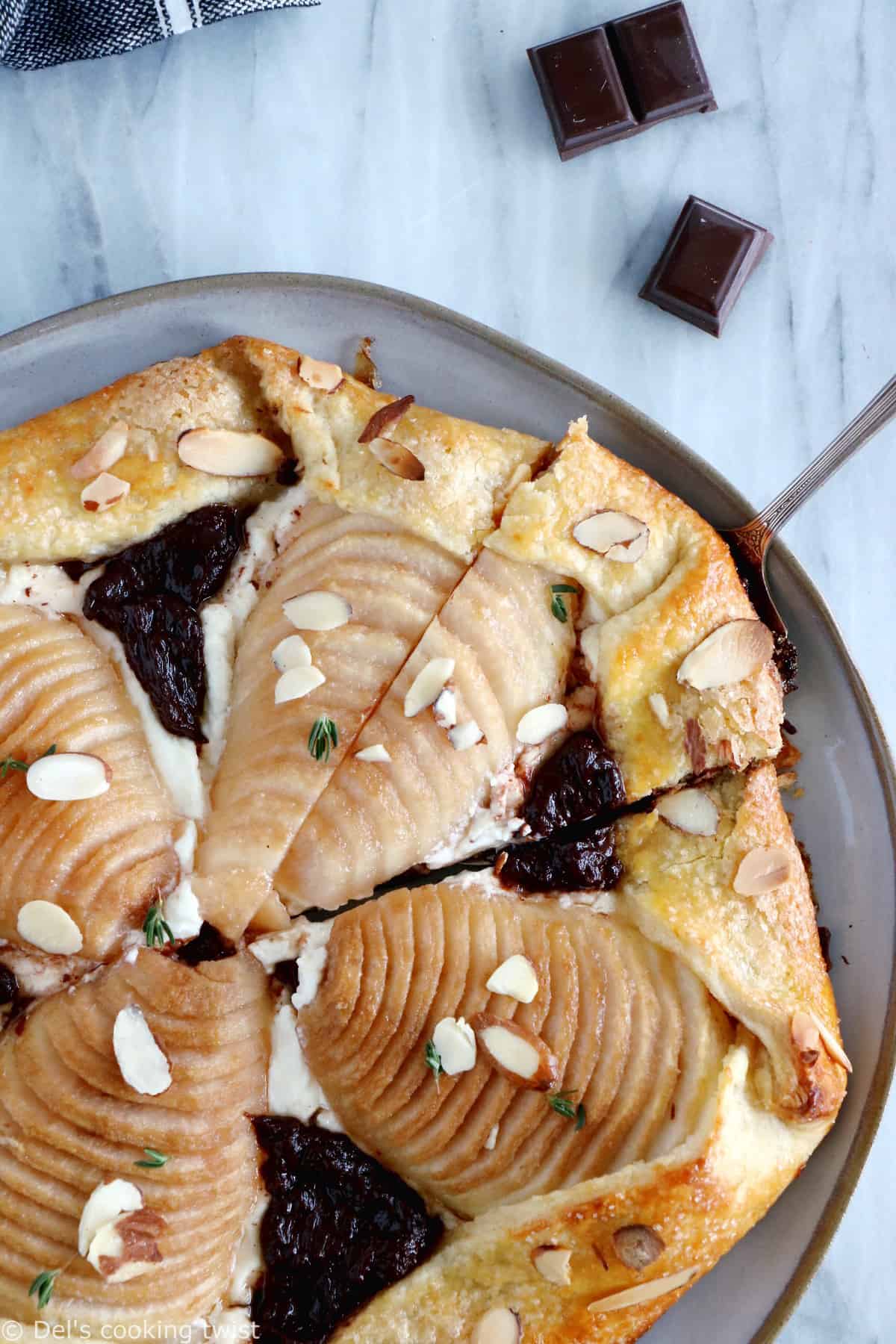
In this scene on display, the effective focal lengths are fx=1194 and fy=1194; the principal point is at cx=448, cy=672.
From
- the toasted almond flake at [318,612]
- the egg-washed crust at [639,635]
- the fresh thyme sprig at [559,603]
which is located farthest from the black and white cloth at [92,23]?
the fresh thyme sprig at [559,603]

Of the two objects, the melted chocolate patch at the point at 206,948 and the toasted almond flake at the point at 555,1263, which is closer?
the toasted almond flake at the point at 555,1263

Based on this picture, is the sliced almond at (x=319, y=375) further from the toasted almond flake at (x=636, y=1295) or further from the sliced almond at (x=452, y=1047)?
the toasted almond flake at (x=636, y=1295)

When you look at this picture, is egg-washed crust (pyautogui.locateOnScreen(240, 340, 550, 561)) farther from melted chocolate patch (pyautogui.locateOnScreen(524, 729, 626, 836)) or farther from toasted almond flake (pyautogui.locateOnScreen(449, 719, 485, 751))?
melted chocolate patch (pyautogui.locateOnScreen(524, 729, 626, 836))

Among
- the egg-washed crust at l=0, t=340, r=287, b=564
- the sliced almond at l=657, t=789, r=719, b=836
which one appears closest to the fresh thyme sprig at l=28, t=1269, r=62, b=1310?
the egg-washed crust at l=0, t=340, r=287, b=564

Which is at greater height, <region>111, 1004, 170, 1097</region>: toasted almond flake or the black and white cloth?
the black and white cloth

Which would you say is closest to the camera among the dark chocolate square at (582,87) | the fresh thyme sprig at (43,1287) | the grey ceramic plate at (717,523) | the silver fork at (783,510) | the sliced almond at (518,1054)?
the fresh thyme sprig at (43,1287)

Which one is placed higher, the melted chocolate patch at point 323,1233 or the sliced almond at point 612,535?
the sliced almond at point 612,535

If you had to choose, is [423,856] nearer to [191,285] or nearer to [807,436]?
[191,285]
